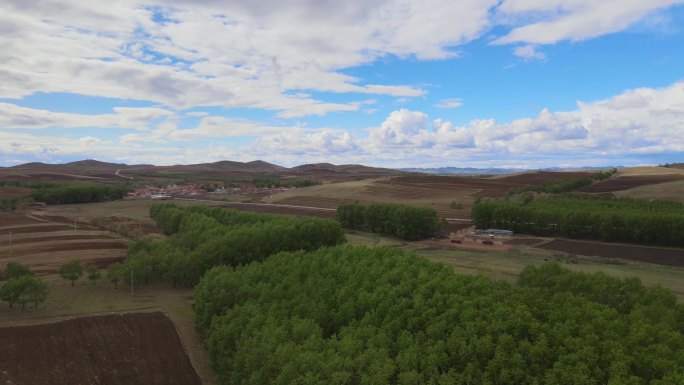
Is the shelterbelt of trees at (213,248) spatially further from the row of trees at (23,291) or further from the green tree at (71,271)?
the row of trees at (23,291)

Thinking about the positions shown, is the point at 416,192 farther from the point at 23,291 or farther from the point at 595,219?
the point at 23,291

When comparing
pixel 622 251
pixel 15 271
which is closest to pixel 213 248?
pixel 15 271

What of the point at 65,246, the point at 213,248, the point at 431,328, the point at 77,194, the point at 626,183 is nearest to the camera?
the point at 431,328

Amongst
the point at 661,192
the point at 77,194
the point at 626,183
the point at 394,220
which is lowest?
the point at 394,220

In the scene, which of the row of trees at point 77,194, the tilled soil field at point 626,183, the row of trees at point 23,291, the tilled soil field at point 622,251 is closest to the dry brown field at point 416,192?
the tilled soil field at point 626,183

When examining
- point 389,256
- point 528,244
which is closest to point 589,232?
point 528,244

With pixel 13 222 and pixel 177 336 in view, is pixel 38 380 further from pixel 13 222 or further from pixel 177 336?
pixel 13 222
